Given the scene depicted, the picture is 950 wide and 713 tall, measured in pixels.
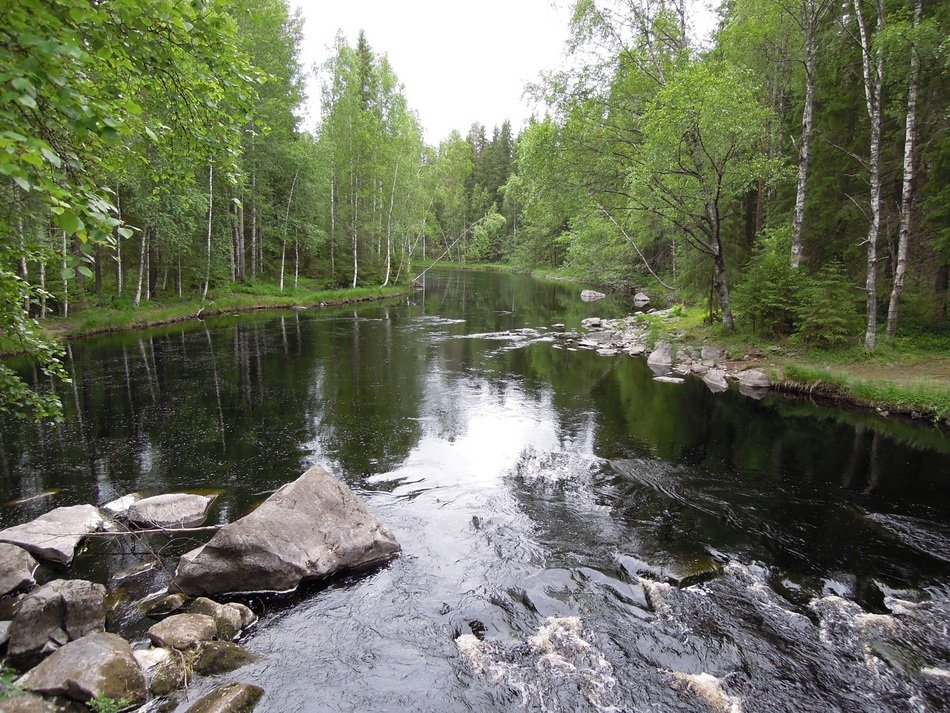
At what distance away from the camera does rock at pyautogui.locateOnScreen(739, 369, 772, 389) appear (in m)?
18.4

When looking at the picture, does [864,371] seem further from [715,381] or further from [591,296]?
[591,296]

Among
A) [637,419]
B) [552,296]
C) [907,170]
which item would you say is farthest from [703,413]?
[552,296]

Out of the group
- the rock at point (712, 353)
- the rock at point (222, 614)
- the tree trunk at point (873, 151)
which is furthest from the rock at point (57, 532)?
the tree trunk at point (873, 151)

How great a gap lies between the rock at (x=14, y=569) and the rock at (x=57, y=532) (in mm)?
298

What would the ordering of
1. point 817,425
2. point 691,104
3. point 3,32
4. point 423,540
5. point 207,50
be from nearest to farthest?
point 3,32 < point 207,50 < point 423,540 < point 817,425 < point 691,104

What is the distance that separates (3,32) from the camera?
3.35 metres

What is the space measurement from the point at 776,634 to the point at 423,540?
5115 mm

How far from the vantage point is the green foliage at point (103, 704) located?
4.73 m

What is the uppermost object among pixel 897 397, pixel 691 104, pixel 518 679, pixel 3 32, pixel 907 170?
pixel 691 104

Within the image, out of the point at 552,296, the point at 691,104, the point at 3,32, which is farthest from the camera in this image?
the point at 552,296

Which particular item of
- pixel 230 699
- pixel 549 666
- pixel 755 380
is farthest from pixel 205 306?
pixel 549 666

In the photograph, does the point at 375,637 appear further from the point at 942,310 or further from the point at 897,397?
the point at 942,310

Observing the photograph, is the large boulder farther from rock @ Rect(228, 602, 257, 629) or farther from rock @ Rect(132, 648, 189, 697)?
rock @ Rect(132, 648, 189, 697)

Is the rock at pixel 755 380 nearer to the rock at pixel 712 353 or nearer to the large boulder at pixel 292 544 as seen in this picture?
the rock at pixel 712 353
